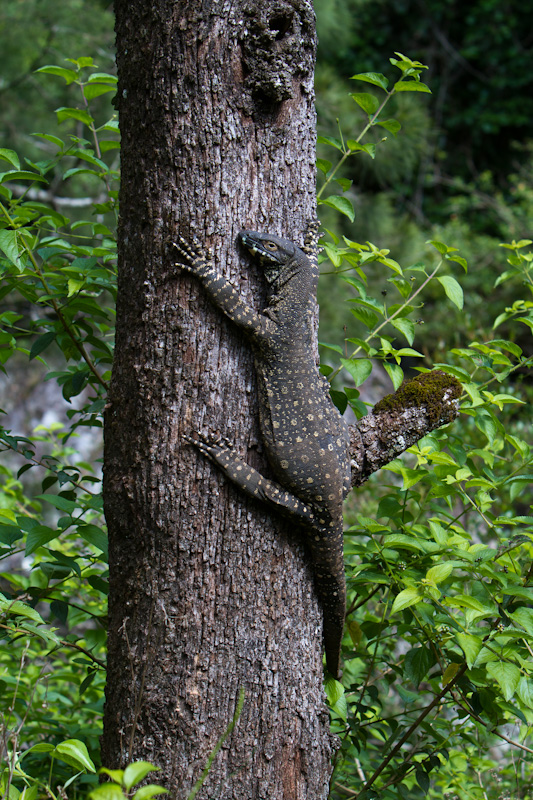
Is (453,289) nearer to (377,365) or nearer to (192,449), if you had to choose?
(192,449)

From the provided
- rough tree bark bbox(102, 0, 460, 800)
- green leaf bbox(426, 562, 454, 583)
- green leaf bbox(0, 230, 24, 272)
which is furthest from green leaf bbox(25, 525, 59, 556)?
green leaf bbox(426, 562, 454, 583)

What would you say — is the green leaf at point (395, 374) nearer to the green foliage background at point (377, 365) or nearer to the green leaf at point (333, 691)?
the green foliage background at point (377, 365)

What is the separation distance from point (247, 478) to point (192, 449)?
21 cm

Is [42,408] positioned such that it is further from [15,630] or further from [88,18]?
[15,630]

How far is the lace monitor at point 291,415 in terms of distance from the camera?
84.2 inches

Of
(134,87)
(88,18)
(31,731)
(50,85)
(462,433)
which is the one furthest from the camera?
(50,85)

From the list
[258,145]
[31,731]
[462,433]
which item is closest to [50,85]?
[462,433]

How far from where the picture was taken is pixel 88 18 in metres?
8.30

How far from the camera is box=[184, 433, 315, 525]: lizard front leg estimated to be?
211cm

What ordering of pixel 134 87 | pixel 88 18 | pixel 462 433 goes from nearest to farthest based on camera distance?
1. pixel 134 87
2. pixel 462 433
3. pixel 88 18

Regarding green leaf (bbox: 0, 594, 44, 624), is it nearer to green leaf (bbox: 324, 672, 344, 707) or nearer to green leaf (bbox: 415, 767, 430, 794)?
green leaf (bbox: 324, 672, 344, 707)

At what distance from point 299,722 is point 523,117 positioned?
521 inches

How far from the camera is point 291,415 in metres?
2.23

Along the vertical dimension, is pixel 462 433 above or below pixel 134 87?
below
